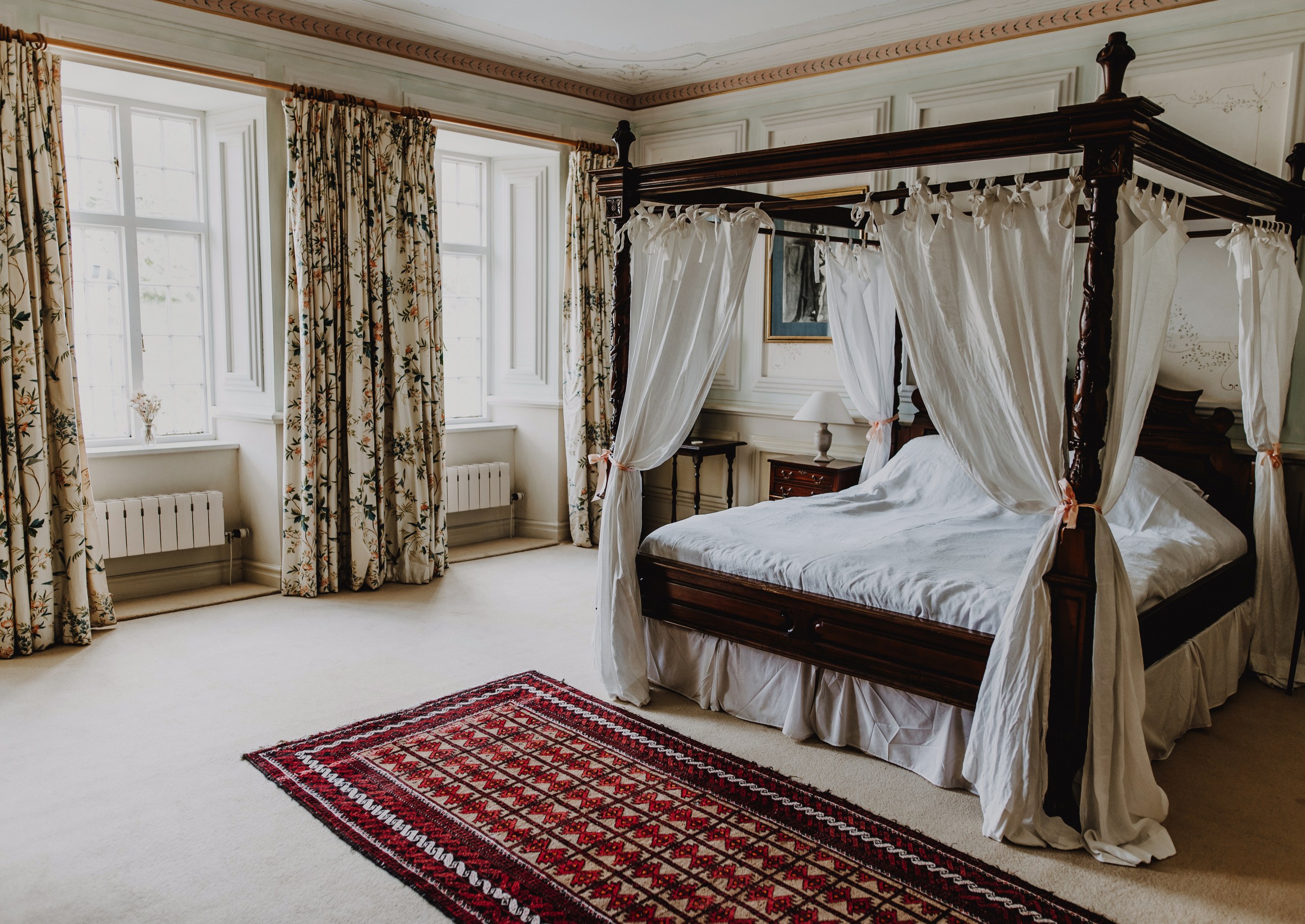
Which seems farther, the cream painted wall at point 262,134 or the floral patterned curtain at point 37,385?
the cream painted wall at point 262,134

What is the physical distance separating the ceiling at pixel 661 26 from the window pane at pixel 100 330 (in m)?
1.65

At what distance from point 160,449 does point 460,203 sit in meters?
2.58

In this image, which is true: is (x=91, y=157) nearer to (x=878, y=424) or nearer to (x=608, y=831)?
(x=878, y=424)

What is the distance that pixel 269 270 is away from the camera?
5066 millimetres

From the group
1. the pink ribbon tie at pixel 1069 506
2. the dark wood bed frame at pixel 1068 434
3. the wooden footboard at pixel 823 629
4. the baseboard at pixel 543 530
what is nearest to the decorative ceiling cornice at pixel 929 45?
the dark wood bed frame at pixel 1068 434

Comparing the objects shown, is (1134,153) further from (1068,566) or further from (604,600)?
(604,600)

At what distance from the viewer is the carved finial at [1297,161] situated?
3979 millimetres

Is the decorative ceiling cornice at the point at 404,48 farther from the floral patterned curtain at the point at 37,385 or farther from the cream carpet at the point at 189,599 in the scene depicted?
the cream carpet at the point at 189,599

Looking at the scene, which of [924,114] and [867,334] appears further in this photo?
[924,114]

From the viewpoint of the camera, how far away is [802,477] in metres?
5.49

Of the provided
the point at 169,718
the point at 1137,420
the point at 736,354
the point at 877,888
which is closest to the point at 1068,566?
the point at 1137,420

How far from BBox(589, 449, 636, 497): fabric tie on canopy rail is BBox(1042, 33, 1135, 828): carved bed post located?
5.46ft

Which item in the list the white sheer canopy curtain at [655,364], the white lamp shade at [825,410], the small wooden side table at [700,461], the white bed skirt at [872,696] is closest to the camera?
the white bed skirt at [872,696]

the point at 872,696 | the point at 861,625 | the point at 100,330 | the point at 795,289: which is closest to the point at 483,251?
the point at 795,289
